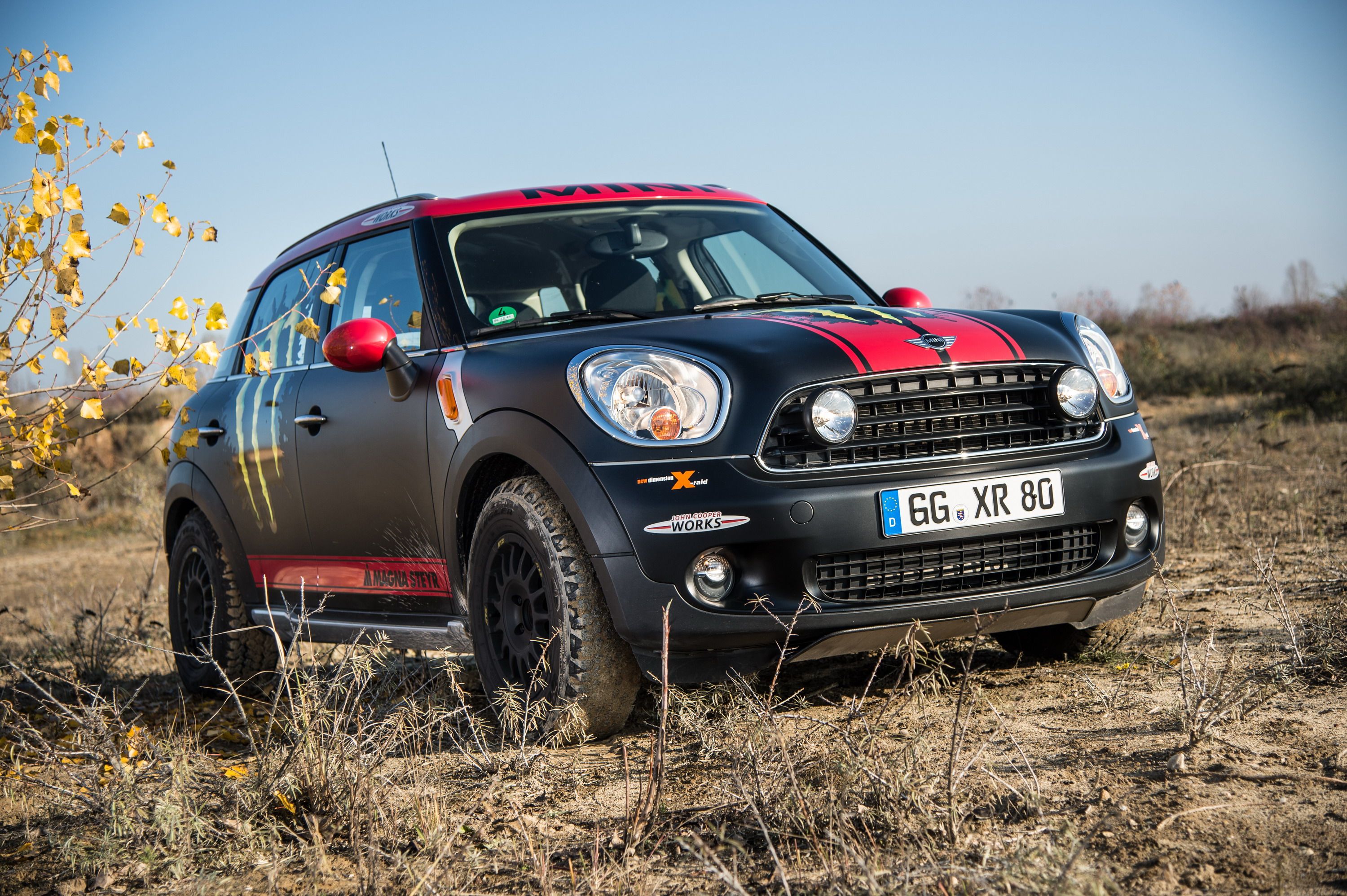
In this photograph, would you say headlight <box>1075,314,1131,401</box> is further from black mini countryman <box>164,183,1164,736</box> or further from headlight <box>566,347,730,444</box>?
headlight <box>566,347,730,444</box>

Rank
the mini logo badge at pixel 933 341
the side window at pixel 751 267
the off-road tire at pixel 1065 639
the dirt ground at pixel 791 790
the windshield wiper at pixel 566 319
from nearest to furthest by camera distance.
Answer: the dirt ground at pixel 791 790 < the mini logo badge at pixel 933 341 < the windshield wiper at pixel 566 319 < the off-road tire at pixel 1065 639 < the side window at pixel 751 267

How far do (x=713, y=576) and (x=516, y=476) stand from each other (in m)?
0.79

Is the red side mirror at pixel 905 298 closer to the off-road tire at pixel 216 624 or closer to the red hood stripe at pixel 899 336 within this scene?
the red hood stripe at pixel 899 336

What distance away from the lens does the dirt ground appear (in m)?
2.34

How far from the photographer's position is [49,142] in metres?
3.33

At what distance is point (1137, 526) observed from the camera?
3625 mm

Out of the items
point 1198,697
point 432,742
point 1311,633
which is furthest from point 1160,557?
point 432,742

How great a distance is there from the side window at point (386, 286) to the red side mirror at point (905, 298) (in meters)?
1.76

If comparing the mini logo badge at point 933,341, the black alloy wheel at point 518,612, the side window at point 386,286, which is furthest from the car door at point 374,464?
the mini logo badge at point 933,341

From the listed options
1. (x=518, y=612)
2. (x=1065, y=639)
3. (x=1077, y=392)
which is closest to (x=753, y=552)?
(x=518, y=612)

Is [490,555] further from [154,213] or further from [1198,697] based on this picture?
[1198,697]

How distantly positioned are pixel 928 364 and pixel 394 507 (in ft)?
6.36

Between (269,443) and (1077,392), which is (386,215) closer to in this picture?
(269,443)

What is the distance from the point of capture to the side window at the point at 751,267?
176 inches
